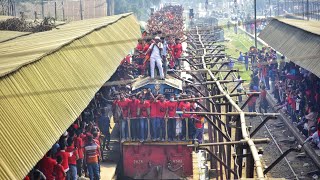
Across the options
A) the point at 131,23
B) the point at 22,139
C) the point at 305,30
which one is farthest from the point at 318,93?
the point at 131,23

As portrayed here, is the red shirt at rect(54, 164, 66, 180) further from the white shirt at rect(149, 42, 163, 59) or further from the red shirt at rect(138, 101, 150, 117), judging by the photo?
the white shirt at rect(149, 42, 163, 59)

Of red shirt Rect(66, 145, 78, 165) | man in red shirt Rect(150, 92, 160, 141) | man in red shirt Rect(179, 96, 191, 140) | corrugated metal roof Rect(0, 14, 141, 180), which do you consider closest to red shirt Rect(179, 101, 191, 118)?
man in red shirt Rect(179, 96, 191, 140)

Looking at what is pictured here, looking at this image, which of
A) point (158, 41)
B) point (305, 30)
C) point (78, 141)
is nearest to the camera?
point (78, 141)

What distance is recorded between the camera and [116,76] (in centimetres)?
2308

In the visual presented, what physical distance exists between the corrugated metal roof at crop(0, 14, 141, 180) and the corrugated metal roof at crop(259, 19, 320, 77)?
6.14 meters

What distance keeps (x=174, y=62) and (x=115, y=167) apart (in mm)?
7798

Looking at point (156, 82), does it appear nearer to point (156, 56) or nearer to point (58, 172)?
point (156, 56)

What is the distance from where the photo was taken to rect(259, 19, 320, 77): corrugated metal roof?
18484 millimetres

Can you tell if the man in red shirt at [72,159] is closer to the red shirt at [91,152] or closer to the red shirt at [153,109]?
the red shirt at [91,152]

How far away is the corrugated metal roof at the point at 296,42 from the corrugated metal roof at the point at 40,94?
6.14m

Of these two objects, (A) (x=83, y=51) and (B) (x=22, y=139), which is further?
(A) (x=83, y=51)

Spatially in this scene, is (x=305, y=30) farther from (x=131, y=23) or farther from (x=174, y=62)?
(x=131, y=23)

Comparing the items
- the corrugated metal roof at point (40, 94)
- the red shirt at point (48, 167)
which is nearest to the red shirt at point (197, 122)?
the corrugated metal roof at point (40, 94)

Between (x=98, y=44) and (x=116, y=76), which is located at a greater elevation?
(x=98, y=44)
